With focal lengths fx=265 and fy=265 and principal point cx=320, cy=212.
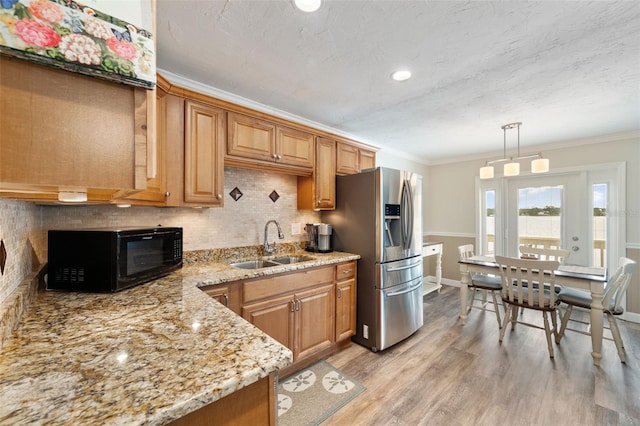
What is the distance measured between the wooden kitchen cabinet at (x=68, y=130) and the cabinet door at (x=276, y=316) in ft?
5.32

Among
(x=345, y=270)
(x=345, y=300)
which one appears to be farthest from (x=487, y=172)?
(x=345, y=300)

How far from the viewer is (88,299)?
49.7 inches

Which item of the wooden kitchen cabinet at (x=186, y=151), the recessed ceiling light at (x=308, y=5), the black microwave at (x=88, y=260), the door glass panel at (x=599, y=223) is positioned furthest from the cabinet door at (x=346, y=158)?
the door glass panel at (x=599, y=223)

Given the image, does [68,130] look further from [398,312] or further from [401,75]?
[398,312]

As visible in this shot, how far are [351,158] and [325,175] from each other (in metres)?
0.50

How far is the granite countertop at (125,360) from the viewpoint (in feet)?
1.83

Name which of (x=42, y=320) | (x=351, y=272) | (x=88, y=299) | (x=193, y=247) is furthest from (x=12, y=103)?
(x=351, y=272)

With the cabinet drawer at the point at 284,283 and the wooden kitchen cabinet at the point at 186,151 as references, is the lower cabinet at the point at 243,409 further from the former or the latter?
the wooden kitchen cabinet at the point at 186,151

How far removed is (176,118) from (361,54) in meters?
1.38

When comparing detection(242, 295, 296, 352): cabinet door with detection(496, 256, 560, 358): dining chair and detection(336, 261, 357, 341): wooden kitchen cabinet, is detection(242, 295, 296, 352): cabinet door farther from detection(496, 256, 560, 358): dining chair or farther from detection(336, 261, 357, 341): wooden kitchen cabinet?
detection(496, 256, 560, 358): dining chair

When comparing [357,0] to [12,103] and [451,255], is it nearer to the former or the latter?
[12,103]

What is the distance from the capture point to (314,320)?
237 cm

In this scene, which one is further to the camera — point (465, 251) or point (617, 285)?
point (465, 251)

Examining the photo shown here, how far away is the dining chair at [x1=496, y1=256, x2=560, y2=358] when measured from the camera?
246 cm
